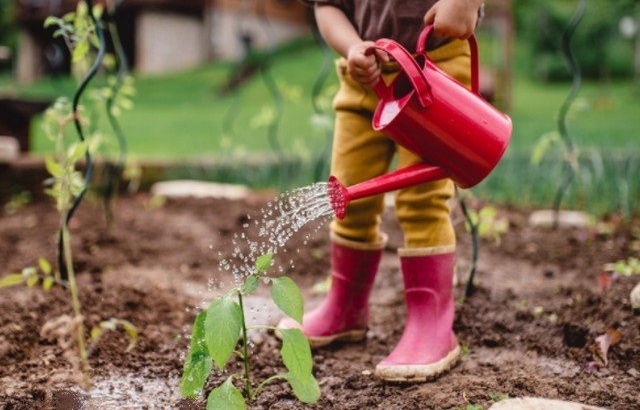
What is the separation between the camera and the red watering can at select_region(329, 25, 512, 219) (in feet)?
4.41

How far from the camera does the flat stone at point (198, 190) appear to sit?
135 inches

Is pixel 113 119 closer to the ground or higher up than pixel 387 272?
higher up

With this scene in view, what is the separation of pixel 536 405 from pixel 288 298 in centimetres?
45

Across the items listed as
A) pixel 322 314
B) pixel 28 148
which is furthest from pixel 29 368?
pixel 28 148

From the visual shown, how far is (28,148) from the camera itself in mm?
3992

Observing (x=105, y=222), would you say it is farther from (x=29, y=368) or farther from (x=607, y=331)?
(x=607, y=331)

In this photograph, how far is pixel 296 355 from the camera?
1.18 metres

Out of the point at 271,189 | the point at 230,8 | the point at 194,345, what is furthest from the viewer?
the point at 230,8

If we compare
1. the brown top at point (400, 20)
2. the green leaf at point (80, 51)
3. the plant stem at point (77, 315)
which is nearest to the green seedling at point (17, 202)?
the green leaf at point (80, 51)

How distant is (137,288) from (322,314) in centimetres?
56

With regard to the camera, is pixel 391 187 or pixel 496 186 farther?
pixel 496 186

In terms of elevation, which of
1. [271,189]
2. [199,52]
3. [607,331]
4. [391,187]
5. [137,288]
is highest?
[391,187]

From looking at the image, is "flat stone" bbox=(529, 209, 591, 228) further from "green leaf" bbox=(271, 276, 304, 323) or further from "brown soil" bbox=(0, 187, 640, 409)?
"green leaf" bbox=(271, 276, 304, 323)

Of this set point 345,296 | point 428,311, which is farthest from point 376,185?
point 345,296
